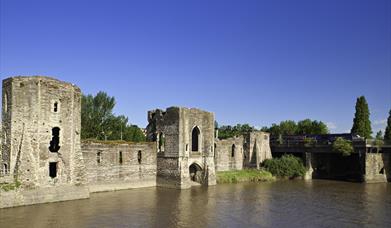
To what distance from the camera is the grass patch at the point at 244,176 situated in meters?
45.5

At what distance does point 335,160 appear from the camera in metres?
57.7

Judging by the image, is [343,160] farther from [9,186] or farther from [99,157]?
[9,186]

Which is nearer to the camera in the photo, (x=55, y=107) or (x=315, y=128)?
(x=55, y=107)

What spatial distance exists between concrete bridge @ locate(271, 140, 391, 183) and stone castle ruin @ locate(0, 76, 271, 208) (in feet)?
55.1

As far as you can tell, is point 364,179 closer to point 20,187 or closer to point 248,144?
point 248,144

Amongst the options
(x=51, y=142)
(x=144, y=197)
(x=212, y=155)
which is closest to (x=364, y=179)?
(x=212, y=155)

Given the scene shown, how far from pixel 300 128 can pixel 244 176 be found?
4394 centimetres

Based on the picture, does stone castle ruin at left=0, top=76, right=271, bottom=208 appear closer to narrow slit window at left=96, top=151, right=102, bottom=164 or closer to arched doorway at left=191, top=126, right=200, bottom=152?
narrow slit window at left=96, top=151, right=102, bottom=164

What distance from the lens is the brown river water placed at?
24438 mm

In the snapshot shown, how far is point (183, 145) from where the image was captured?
4109 cm

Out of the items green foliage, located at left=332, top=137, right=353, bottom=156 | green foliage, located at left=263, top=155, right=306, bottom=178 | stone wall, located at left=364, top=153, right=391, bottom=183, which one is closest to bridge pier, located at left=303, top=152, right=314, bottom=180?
green foliage, located at left=263, top=155, right=306, bottom=178

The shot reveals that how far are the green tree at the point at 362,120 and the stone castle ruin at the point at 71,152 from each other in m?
33.4

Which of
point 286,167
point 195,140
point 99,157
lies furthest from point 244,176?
point 99,157

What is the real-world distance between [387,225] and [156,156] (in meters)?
23.9
